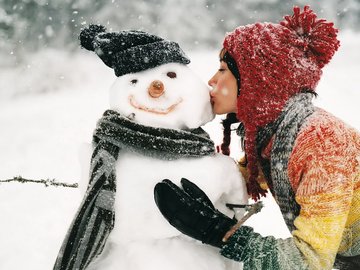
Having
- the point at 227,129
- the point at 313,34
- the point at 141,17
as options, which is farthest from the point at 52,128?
the point at 313,34

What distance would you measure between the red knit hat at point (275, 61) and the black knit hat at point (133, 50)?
0.19 metres

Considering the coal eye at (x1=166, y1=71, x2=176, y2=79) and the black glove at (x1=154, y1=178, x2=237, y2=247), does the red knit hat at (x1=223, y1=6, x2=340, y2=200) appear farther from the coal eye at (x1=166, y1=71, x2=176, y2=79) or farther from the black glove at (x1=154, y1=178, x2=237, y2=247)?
the black glove at (x1=154, y1=178, x2=237, y2=247)

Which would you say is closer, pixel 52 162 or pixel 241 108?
pixel 241 108

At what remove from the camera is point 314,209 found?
3.16 ft

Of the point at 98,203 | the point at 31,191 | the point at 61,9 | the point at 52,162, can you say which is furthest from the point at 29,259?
the point at 61,9

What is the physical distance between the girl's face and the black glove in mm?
326

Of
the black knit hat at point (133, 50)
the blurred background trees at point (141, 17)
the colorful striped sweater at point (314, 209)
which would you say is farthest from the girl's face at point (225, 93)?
the blurred background trees at point (141, 17)

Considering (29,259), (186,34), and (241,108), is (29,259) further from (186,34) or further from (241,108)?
(186,34)

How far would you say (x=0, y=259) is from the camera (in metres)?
2.07

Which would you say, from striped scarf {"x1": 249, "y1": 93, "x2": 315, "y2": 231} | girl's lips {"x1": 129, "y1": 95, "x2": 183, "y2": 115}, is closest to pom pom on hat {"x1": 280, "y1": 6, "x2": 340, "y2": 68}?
striped scarf {"x1": 249, "y1": 93, "x2": 315, "y2": 231}

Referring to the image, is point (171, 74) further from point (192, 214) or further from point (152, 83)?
point (192, 214)

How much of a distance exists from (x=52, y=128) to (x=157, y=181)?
85.6 inches

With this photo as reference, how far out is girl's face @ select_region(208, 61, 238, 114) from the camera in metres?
1.27

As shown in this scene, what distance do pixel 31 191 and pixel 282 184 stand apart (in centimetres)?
184
